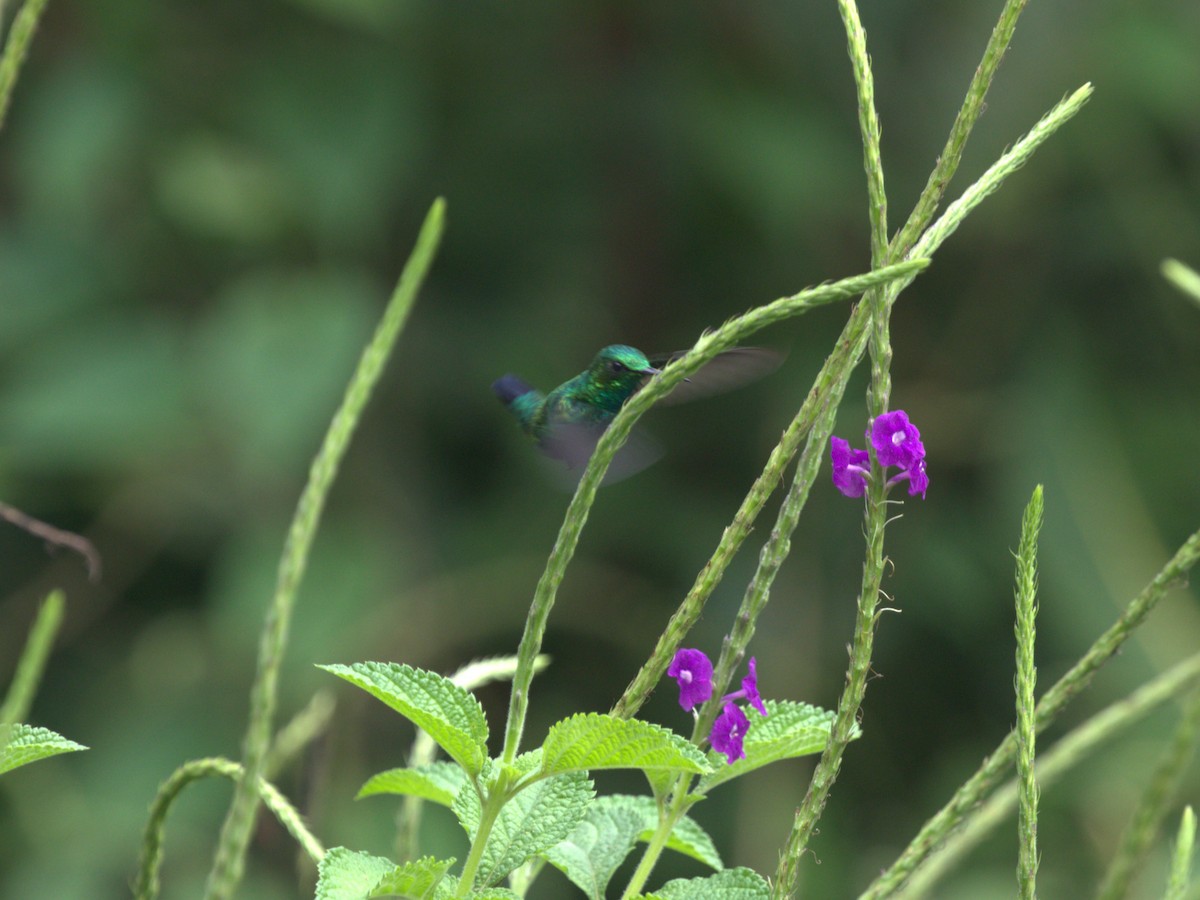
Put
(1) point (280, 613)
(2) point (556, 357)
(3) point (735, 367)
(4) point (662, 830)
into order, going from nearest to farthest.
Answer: (1) point (280, 613)
(4) point (662, 830)
(3) point (735, 367)
(2) point (556, 357)

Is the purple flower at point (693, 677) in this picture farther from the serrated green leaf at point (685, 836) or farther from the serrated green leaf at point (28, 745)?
the serrated green leaf at point (28, 745)

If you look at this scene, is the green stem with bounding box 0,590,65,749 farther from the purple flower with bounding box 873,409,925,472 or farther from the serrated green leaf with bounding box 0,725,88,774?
the purple flower with bounding box 873,409,925,472

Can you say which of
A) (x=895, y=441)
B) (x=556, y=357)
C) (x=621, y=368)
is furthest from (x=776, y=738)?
(x=556, y=357)

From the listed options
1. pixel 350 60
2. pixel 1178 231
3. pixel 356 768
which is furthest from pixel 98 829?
pixel 1178 231

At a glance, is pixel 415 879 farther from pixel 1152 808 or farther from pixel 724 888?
pixel 1152 808

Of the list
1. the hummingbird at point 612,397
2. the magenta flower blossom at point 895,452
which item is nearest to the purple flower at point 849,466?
the magenta flower blossom at point 895,452

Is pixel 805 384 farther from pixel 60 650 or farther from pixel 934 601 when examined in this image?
pixel 60 650

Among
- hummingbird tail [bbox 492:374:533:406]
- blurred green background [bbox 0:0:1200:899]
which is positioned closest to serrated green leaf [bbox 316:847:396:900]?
hummingbird tail [bbox 492:374:533:406]
